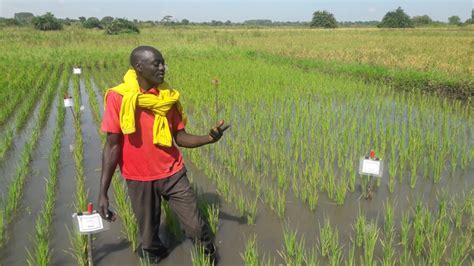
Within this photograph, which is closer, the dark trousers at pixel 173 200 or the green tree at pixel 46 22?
the dark trousers at pixel 173 200

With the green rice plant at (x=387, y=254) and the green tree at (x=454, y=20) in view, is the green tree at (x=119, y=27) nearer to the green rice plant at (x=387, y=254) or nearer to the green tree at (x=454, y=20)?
the green rice plant at (x=387, y=254)

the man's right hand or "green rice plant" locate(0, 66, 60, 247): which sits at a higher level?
the man's right hand

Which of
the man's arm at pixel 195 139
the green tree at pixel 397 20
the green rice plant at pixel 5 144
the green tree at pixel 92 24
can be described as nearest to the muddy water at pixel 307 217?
the man's arm at pixel 195 139

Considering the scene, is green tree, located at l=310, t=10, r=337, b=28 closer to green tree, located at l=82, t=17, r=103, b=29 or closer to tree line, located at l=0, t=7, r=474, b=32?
tree line, located at l=0, t=7, r=474, b=32

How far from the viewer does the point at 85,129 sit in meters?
5.66

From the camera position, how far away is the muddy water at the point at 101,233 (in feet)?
8.21

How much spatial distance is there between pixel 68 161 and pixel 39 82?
5911 millimetres

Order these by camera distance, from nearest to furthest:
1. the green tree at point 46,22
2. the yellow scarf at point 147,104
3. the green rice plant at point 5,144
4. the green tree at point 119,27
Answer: the yellow scarf at point 147,104 < the green rice plant at point 5,144 < the green tree at point 119,27 < the green tree at point 46,22

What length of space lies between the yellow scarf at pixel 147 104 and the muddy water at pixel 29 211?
1223 mm

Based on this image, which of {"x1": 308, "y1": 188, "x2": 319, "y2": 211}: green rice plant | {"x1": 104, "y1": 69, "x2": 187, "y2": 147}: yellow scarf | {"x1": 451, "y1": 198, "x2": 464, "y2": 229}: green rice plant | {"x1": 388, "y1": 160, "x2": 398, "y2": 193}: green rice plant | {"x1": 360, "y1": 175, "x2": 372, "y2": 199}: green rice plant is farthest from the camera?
{"x1": 388, "y1": 160, "x2": 398, "y2": 193}: green rice plant

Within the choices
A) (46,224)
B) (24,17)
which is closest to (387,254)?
(46,224)

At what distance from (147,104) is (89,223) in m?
0.75

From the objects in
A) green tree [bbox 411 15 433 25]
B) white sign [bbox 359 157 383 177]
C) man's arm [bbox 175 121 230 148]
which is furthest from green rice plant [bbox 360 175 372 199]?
green tree [bbox 411 15 433 25]

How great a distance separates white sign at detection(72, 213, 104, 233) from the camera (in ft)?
6.63
